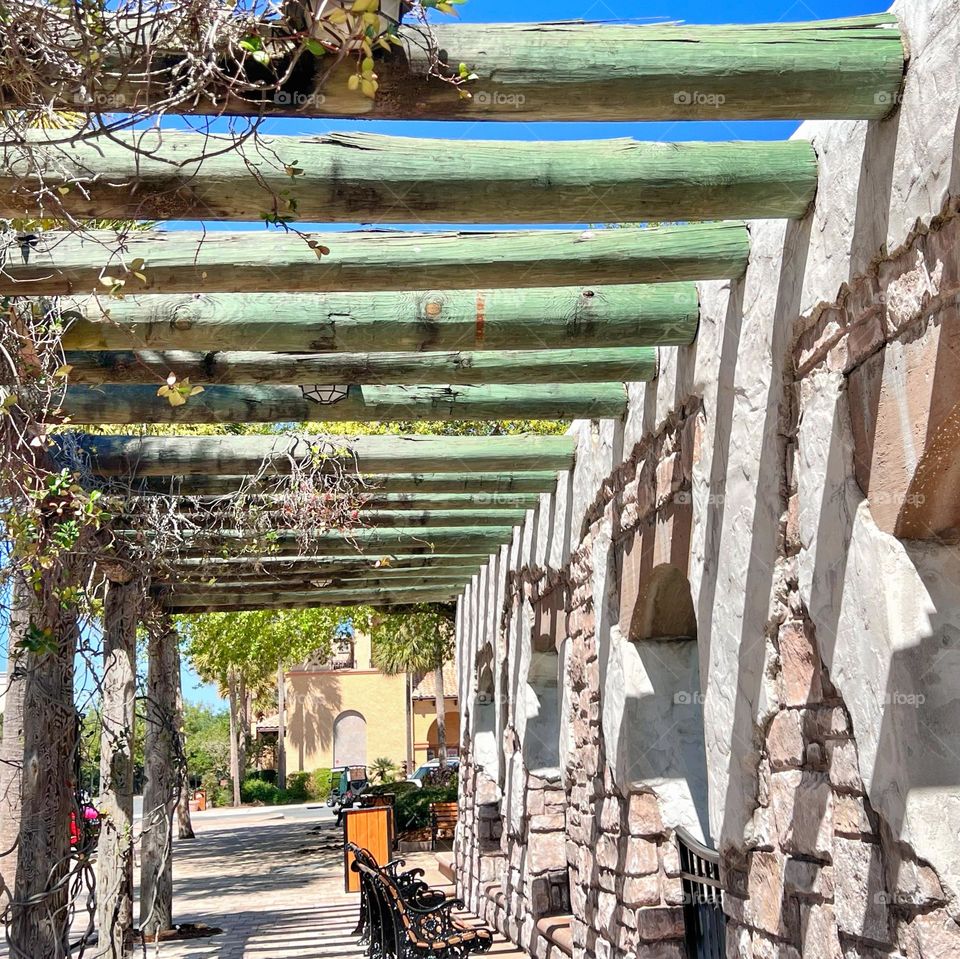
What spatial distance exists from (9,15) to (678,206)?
161 cm

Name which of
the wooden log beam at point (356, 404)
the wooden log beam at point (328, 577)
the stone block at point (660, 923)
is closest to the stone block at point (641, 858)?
the stone block at point (660, 923)

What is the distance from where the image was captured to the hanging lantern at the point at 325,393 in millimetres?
4273

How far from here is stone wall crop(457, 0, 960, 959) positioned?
2.20 metres

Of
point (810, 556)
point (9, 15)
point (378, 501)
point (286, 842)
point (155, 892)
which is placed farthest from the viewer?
point (286, 842)

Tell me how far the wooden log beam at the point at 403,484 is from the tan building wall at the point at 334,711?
1052 inches

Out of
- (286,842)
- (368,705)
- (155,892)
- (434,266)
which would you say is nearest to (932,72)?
(434,266)

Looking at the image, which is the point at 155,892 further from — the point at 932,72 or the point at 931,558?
the point at 932,72

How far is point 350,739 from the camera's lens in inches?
1255

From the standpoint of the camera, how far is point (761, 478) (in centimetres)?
301

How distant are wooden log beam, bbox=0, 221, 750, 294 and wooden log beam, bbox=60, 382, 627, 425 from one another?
1.20 metres
